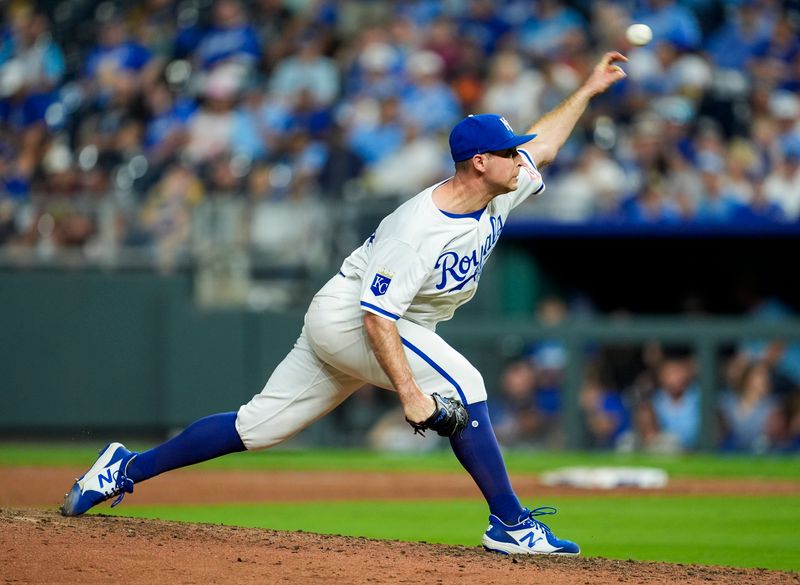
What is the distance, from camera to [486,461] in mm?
5066

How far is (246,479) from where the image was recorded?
10562 millimetres

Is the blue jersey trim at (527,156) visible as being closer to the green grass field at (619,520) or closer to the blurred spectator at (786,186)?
the green grass field at (619,520)

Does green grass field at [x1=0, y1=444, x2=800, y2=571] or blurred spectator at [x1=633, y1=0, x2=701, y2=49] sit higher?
blurred spectator at [x1=633, y1=0, x2=701, y2=49]

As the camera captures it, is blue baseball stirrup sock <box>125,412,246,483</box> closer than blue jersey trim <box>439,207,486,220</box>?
No

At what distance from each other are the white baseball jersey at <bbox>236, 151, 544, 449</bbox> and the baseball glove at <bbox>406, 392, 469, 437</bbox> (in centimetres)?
13

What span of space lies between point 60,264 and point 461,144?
860 cm

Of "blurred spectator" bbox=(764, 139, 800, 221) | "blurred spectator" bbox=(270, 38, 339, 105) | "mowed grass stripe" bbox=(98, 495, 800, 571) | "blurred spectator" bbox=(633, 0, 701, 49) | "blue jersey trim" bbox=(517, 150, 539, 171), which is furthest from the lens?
"blurred spectator" bbox=(270, 38, 339, 105)

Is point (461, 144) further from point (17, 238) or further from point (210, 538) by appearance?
point (17, 238)

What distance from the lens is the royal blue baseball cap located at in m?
5.03

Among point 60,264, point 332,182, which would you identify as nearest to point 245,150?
point 332,182

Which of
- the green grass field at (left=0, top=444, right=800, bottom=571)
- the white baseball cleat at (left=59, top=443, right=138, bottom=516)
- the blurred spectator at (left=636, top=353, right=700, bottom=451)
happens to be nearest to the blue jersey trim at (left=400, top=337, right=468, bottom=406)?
the green grass field at (left=0, top=444, right=800, bottom=571)

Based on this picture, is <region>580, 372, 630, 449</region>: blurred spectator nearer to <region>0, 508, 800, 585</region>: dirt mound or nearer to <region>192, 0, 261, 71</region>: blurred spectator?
<region>192, 0, 261, 71</region>: blurred spectator

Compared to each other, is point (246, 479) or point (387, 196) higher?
point (387, 196)

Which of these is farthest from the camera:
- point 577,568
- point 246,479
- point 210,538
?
point 246,479
